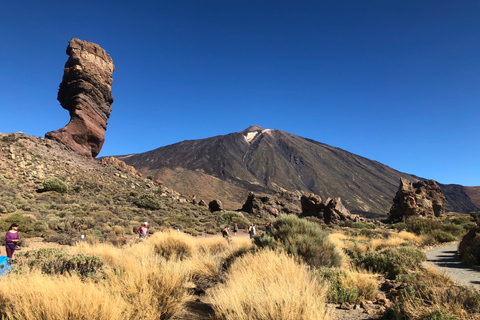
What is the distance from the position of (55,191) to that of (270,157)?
138 m

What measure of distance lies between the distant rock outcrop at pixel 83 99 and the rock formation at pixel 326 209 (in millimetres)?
30632

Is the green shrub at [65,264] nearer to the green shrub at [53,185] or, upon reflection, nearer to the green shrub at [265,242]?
the green shrub at [265,242]

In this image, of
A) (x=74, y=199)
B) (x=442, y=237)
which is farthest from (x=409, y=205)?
(x=74, y=199)

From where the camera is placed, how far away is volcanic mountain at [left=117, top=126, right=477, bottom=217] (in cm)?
11181

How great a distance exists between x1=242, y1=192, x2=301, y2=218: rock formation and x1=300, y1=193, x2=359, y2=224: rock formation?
8.84ft

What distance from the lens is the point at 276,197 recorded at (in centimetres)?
4200

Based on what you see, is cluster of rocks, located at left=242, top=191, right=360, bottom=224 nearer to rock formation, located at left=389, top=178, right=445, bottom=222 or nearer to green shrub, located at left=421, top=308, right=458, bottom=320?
rock formation, located at left=389, top=178, right=445, bottom=222

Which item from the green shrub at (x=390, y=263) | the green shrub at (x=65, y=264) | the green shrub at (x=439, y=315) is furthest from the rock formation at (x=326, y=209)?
the green shrub at (x=65, y=264)

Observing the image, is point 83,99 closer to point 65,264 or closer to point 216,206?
point 216,206

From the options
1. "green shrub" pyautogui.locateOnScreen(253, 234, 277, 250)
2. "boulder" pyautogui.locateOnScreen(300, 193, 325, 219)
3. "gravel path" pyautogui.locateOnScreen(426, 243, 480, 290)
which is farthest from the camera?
"boulder" pyautogui.locateOnScreen(300, 193, 325, 219)

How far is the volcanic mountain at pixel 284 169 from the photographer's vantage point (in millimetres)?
111812

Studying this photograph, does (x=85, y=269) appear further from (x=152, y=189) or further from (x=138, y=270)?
(x=152, y=189)

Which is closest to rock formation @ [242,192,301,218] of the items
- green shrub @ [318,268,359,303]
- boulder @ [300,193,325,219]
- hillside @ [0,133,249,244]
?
boulder @ [300,193,325,219]

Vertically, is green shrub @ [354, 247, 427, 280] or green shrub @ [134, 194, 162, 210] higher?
green shrub @ [134, 194, 162, 210]
